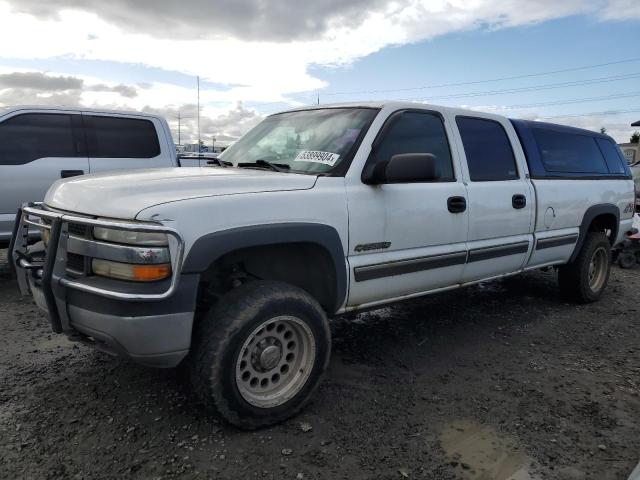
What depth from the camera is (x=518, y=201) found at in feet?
14.3

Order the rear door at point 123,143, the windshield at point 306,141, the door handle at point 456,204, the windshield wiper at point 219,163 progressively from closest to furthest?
the windshield at point 306,141, the door handle at point 456,204, the windshield wiper at point 219,163, the rear door at point 123,143

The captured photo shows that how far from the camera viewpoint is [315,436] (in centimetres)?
282

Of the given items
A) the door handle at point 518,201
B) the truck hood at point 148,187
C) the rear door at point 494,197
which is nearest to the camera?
the truck hood at point 148,187

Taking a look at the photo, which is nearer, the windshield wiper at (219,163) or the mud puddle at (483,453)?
the mud puddle at (483,453)

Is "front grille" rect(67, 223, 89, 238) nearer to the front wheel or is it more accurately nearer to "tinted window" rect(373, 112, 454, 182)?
the front wheel

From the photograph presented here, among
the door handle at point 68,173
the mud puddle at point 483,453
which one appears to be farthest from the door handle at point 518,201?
the door handle at point 68,173

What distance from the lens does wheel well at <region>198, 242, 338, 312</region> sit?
9.47 ft

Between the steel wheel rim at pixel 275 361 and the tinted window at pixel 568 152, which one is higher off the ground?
the tinted window at pixel 568 152

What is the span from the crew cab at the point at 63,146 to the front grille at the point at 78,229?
363 centimetres

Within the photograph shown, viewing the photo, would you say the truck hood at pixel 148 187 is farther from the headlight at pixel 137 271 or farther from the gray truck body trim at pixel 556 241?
the gray truck body trim at pixel 556 241

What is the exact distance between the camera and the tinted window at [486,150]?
13.4ft

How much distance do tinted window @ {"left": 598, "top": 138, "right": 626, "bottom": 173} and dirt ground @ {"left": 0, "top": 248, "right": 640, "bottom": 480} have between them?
2.06 m

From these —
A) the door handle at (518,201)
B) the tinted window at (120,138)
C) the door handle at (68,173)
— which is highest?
the tinted window at (120,138)

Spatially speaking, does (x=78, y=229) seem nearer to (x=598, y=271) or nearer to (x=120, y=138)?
(x=120, y=138)
